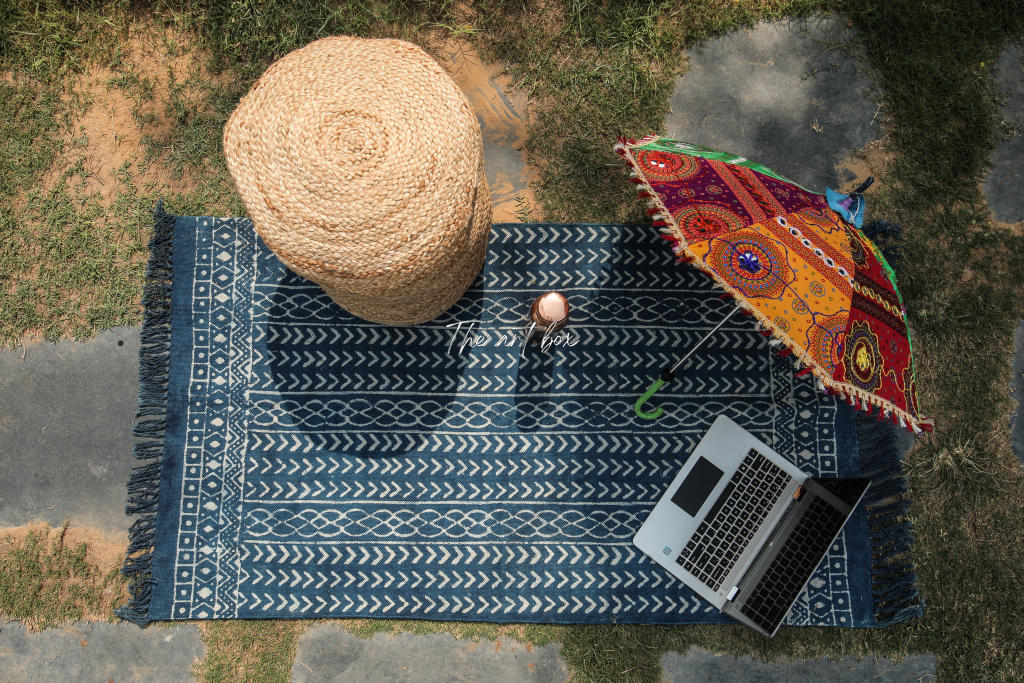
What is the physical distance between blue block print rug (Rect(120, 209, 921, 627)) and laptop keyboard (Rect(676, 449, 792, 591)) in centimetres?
17

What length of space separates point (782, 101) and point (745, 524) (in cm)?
235

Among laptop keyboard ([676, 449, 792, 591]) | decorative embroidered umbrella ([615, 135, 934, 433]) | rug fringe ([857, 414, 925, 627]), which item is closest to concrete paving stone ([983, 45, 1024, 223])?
rug fringe ([857, 414, 925, 627])

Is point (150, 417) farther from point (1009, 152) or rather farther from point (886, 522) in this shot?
point (1009, 152)

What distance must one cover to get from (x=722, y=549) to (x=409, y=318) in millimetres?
1928

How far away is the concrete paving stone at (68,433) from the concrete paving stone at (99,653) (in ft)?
1.69

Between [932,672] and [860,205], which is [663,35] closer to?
[860,205]

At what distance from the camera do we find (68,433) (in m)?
3.26

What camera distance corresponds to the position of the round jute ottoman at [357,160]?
2320 millimetres

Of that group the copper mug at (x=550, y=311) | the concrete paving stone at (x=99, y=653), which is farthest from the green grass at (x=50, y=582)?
the copper mug at (x=550, y=311)

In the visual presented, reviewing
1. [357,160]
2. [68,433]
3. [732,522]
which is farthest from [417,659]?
[357,160]

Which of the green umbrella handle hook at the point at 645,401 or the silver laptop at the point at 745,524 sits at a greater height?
the green umbrella handle hook at the point at 645,401

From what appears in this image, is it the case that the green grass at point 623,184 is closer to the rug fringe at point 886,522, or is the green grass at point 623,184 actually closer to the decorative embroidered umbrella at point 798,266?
the rug fringe at point 886,522

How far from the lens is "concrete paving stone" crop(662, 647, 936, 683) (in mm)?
3252

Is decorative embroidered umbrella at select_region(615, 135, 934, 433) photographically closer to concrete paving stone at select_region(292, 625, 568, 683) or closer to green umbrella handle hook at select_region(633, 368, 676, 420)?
green umbrella handle hook at select_region(633, 368, 676, 420)
